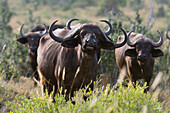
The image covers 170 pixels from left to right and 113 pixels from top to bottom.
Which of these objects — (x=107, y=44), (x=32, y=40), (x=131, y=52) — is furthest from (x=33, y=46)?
(x=107, y=44)

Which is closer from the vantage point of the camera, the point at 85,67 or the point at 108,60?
the point at 85,67

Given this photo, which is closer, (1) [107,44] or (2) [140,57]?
(1) [107,44]

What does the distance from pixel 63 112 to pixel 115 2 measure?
133 ft

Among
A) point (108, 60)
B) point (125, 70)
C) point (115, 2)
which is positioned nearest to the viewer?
point (125, 70)

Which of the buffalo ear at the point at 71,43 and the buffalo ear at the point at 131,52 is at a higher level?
the buffalo ear at the point at 71,43

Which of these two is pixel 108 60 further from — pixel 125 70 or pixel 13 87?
pixel 13 87

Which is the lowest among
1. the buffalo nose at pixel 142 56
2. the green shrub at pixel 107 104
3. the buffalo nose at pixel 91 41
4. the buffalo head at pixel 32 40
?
the green shrub at pixel 107 104

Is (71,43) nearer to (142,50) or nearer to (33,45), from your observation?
(142,50)

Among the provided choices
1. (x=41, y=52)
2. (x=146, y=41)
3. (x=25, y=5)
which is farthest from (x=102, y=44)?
(x=25, y=5)

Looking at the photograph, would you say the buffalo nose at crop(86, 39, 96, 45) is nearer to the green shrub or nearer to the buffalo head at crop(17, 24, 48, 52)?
the green shrub

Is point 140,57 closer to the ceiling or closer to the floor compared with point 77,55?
closer to the floor

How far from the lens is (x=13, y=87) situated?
21.7ft

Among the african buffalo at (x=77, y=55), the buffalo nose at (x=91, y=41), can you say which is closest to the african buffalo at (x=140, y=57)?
the african buffalo at (x=77, y=55)

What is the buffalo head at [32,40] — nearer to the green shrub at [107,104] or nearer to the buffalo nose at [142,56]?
the buffalo nose at [142,56]
